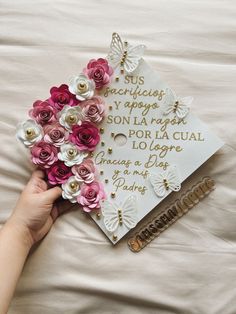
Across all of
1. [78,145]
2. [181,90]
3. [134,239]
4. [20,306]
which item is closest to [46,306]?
[20,306]

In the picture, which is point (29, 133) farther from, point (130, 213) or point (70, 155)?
point (130, 213)

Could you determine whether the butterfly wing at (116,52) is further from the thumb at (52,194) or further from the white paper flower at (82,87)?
the thumb at (52,194)

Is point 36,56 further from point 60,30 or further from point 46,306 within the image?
point 46,306

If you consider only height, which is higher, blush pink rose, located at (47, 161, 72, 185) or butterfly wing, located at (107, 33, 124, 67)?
butterfly wing, located at (107, 33, 124, 67)

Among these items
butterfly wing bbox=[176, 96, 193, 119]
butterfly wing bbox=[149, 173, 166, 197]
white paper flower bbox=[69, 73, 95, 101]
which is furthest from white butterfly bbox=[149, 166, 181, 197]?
white paper flower bbox=[69, 73, 95, 101]

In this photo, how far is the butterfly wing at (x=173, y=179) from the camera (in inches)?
33.7

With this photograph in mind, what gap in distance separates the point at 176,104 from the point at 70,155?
0.22m

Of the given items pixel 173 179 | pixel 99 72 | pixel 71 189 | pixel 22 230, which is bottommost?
pixel 22 230

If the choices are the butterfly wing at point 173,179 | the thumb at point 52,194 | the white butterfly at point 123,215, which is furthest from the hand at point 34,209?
the butterfly wing at point 173,179

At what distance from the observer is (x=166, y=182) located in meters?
0.86

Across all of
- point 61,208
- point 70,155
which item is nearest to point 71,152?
point 70,155

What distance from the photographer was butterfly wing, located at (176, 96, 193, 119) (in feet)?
2.83

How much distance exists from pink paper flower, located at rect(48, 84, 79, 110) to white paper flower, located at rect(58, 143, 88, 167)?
0.08 m

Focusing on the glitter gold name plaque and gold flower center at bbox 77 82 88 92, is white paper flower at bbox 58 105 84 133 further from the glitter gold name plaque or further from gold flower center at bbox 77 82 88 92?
the glitter gold name plaque
